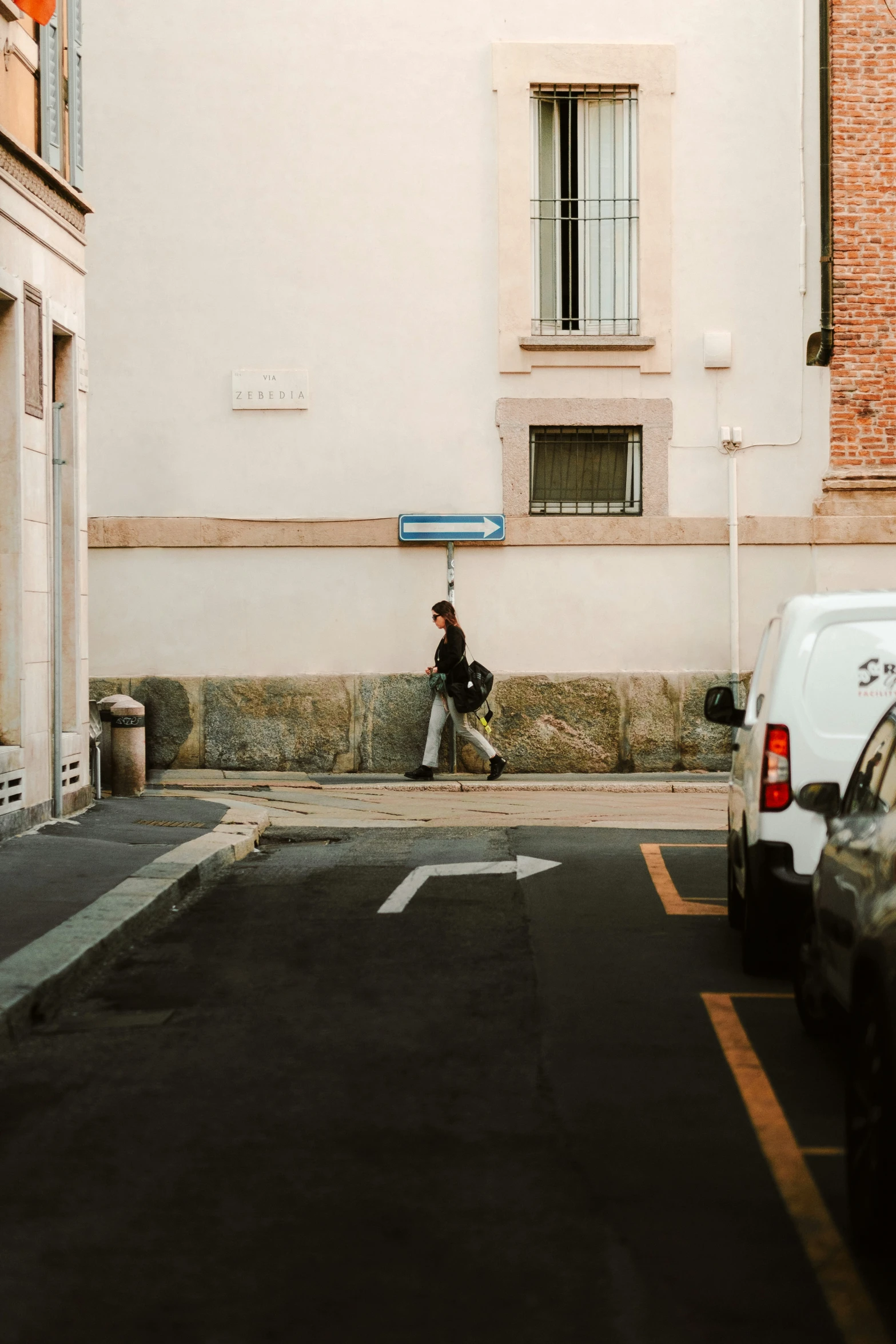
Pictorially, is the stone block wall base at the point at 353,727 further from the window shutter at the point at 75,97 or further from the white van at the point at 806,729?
the white van at the point at 806,729

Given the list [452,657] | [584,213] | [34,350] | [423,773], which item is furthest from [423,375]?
[34,350]

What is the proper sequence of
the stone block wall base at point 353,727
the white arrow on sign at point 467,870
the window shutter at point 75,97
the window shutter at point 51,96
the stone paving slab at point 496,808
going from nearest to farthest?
the white arrow on sign at point 467,870 < the window shutter at point 51,96 < the window shutter at point 75,97 < the stone paving slab at point 496,808 < the stone block wall base at point 353,727

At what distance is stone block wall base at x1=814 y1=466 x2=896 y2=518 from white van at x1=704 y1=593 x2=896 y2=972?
11.8 meters

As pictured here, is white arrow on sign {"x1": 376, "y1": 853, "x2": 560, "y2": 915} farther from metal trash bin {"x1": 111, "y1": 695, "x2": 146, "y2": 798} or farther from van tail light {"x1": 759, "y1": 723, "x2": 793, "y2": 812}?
metal trash bin {"x1": 111, "y1": 695, "x2": 146, "y2": 798}

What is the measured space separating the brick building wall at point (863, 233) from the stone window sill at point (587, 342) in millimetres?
2231

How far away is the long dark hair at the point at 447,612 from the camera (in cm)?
1752

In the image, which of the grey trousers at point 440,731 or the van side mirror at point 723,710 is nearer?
the van side mirror at point 723,710

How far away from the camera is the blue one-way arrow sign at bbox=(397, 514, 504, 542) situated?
60.9ft

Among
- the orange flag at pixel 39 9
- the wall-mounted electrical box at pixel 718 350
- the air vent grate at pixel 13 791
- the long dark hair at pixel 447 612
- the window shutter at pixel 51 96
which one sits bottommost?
the air vent grate at pixel 13 791

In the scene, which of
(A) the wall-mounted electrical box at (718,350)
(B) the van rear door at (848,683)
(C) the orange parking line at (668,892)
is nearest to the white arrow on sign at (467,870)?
(C) the orange parking line at (668,892)

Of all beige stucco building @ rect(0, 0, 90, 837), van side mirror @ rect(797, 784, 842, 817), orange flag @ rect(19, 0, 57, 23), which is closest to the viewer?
van side mirror @ rect(797, 784, 842, 817)

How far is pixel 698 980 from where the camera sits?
731cm

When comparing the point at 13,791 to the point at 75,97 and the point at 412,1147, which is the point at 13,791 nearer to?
the point at 75,97

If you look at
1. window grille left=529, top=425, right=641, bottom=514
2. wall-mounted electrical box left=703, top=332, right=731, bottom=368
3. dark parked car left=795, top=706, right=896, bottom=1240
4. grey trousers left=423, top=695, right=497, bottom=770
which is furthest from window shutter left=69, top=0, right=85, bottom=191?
dark parked car left=795, top=706, right=896, bottom=1240
